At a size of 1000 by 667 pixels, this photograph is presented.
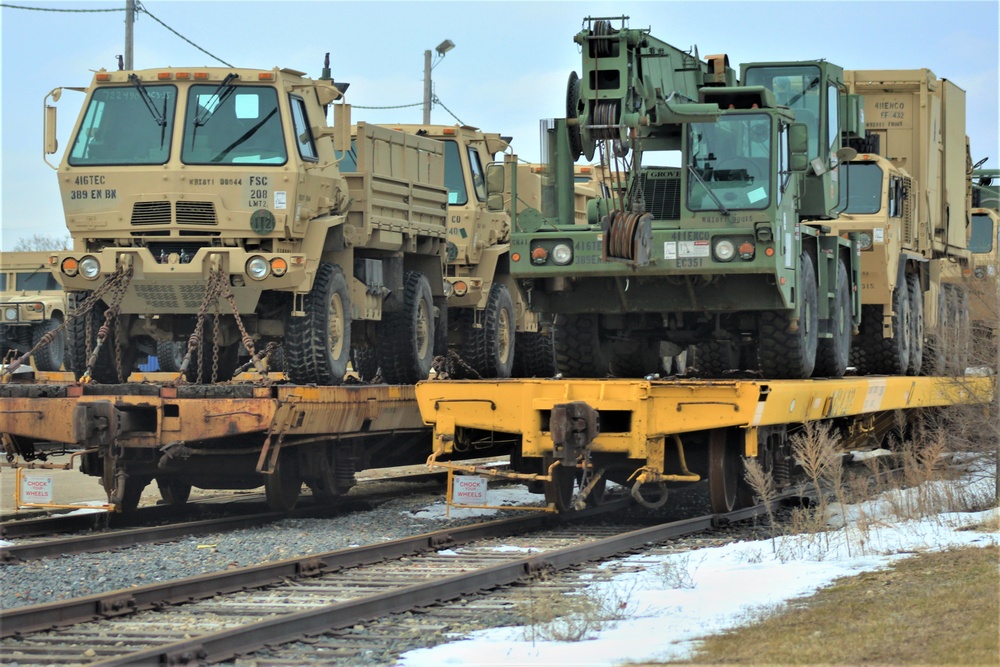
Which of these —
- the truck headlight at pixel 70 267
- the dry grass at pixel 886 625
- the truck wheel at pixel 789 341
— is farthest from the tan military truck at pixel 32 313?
the dry grass at pixel 886 625

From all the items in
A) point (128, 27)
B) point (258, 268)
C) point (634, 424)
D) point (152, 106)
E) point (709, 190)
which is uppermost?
point (128, 27)

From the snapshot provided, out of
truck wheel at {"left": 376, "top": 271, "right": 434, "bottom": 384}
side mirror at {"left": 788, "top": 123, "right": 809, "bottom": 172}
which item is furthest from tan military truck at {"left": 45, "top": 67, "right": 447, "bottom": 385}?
side mirror at {"left": 788, "top": 123, "right": 809, "bottom": 172}

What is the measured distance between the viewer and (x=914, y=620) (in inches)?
302

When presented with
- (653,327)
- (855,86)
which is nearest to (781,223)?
(653,327)

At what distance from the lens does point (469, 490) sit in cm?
1249

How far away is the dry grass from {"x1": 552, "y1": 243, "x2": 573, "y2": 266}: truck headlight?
4378mm

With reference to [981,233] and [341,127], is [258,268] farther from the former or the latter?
[981,233]

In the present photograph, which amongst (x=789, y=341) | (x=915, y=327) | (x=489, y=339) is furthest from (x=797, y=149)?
(x=489, y=339)

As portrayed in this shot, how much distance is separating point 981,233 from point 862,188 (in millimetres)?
11461

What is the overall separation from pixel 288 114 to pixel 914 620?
26.9ft

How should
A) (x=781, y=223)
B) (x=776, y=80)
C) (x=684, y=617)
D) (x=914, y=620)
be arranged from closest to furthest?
(x=914, y=620) → (x=684, y=617) → (x=781, y=223) → (x=776, y=80)

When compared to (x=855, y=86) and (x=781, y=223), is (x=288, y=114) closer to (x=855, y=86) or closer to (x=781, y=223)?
(x=781, y=223)

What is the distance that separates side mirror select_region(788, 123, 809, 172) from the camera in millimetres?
12906

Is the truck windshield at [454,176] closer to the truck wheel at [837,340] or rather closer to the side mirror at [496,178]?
the truck wheel at [837,340]
